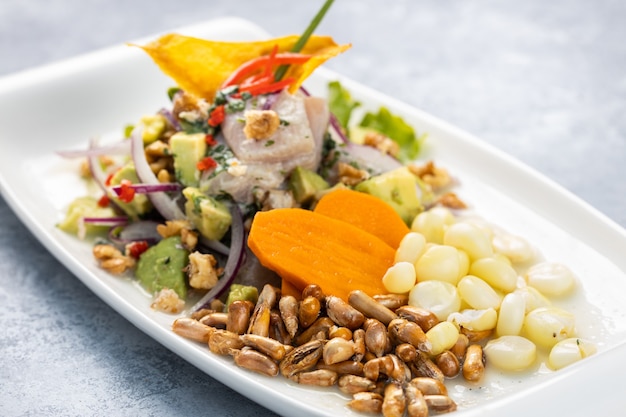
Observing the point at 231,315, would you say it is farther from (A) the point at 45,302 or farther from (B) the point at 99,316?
(A) the point at 45,302

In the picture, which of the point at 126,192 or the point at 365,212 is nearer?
the point at 365,212

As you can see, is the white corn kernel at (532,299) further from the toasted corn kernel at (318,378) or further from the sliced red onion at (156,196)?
the sliced red onion at (156,196)

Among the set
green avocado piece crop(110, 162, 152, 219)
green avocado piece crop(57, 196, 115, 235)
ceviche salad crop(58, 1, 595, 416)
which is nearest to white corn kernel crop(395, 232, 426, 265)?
ceviche salad crop(58, 1, 595, 416)

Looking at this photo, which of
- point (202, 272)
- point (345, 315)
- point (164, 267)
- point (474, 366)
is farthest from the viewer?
point (164, 267)

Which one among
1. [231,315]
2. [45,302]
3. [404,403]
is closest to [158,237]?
[45,302]

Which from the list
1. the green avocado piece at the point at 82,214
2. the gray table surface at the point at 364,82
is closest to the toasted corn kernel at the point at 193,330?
the gray table surface at the point at 364,82

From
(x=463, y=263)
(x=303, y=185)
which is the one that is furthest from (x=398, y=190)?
(x=463, y=263)

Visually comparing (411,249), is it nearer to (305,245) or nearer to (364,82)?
(305,245)
